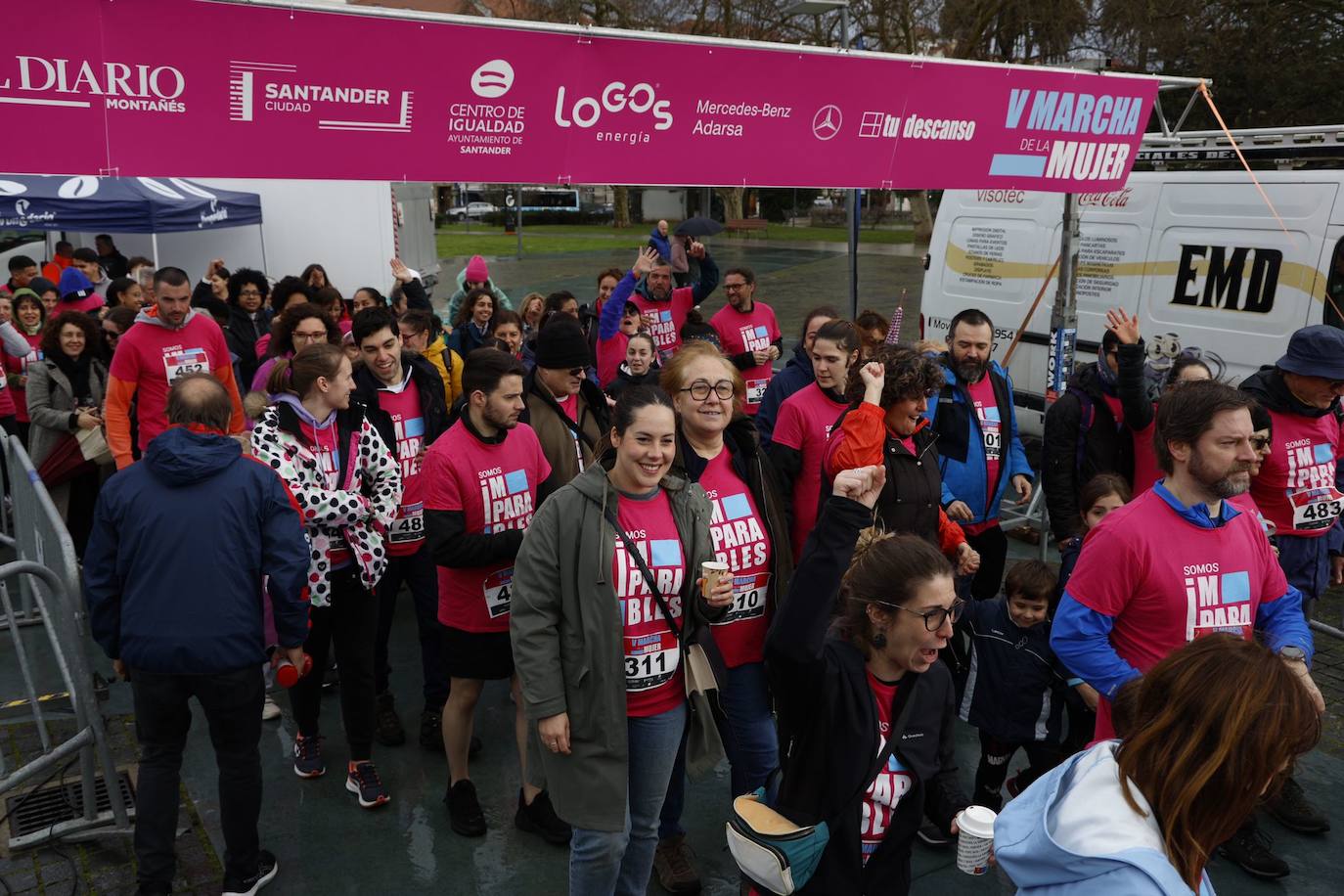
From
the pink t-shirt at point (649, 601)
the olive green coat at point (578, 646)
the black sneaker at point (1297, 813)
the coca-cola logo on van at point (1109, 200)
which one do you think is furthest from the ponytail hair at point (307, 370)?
the coca-cola logo on van at point (1109, 200)

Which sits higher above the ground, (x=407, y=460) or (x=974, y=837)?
(x=407, y=460)

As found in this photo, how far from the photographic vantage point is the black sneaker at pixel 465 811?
4047 millimetres

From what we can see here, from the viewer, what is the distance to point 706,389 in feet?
11.3

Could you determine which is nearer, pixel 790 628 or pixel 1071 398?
pixel 790 628

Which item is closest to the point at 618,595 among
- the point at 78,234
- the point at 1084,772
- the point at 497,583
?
the point at 497,583

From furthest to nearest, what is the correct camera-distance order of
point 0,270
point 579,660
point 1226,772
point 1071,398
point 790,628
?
point 0,270, point 1071,398, point 579,660, point 790,628, point 1226,772

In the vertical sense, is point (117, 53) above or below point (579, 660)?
above

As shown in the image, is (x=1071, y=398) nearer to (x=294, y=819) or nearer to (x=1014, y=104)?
(x=1014, y=104)

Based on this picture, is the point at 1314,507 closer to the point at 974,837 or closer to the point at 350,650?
the point at 974,837

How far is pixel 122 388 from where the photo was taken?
18.6 ft

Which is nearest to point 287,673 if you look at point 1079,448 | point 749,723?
point 749,723

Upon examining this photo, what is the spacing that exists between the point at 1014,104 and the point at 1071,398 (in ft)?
5.96

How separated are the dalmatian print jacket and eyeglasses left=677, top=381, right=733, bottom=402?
1.48m

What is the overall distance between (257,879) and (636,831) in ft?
4.86
